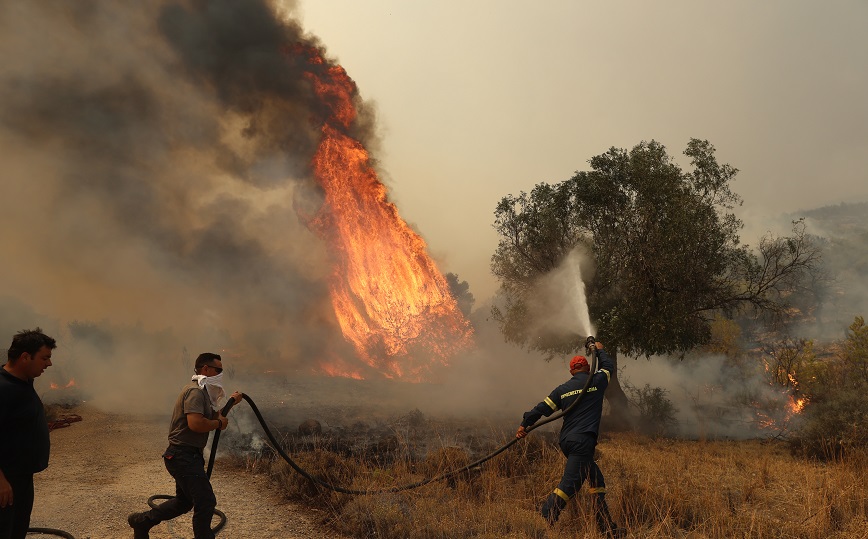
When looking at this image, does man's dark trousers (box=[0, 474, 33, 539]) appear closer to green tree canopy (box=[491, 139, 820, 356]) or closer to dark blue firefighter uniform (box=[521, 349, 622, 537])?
dark blue firefighter uniform (box=[521, 349, 622, 537])

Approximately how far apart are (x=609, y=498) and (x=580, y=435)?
5.17ft

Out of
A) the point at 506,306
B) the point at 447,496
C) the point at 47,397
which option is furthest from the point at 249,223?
the point at 447,496

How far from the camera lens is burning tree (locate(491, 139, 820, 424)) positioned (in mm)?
14703

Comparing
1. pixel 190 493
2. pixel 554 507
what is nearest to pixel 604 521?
pixel 554 507

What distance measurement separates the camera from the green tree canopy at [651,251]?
48.3 feet

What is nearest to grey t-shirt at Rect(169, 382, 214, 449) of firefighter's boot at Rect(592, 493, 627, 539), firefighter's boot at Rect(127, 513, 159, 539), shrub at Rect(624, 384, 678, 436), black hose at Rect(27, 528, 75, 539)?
firefighter's boot at Rect(127, 513, 159, 539)

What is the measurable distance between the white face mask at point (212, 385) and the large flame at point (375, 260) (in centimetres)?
1804

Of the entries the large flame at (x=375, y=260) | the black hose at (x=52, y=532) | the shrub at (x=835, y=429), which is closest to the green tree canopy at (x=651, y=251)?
the shrub at (x=835, y=429)

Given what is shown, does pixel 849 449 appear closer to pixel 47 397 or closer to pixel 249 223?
pixel 47 397

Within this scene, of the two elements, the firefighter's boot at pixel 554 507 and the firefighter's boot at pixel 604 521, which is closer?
the firefighter's boot at pixel 604 521

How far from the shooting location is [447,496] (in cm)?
775

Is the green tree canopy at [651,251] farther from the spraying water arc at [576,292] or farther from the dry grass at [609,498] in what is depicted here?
the dry grass at [609,498]

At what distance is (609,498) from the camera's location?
7.38m

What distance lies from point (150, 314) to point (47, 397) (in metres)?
11.4
